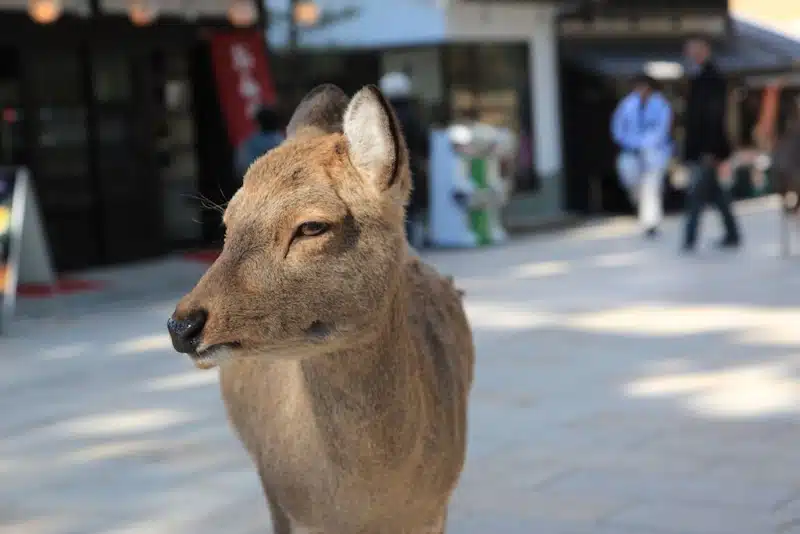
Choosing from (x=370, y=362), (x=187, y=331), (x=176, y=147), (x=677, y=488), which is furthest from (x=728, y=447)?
(x=176, y=147)

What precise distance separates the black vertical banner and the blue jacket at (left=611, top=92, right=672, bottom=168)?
339 inches

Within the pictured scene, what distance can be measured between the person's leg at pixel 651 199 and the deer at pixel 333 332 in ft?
Answer: 45.9

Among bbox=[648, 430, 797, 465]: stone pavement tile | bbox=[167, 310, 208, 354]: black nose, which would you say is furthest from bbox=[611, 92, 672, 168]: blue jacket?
bbox=[167, 310, 208, 354]: black nose

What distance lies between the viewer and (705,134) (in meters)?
15.0

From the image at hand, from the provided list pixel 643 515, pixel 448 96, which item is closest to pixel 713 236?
pixel 448 96

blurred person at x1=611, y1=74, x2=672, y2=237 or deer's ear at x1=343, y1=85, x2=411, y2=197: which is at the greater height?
deer's ear at x1=343, y1=85, x2=411, y2=197

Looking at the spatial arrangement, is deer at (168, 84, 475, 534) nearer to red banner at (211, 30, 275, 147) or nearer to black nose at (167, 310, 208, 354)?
black nose at (167, 310, 208, 354)

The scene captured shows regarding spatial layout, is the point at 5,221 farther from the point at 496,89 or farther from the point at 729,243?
the point at 496,89

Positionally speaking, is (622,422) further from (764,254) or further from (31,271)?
(764,254)

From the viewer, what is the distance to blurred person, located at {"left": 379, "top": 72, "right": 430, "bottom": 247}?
15758mm

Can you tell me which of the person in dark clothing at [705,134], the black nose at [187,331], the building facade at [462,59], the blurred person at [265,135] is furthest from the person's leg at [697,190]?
the black nose at [187,331]

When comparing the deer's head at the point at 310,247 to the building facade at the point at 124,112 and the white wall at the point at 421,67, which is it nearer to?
the building facade at the point at 124,112

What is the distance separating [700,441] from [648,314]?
422cm

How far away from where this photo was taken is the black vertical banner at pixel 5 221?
11.6m
